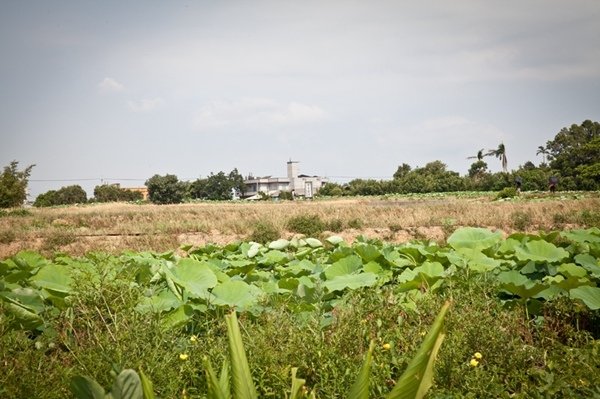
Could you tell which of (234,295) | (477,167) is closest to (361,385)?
(234,295)

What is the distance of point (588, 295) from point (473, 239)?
1.29 m

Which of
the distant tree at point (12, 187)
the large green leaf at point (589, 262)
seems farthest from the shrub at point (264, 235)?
the distant tree at point (12, 187)

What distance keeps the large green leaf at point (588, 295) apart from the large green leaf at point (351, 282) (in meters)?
1.29

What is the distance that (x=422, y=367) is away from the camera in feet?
3.60

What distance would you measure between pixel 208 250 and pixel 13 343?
9.27ft

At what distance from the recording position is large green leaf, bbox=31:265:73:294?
2.90 meters

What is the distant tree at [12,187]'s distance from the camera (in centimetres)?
2859

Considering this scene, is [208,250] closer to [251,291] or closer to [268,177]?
[251,291]

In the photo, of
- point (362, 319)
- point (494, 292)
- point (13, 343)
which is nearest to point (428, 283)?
point (494, 292)

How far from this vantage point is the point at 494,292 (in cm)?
307

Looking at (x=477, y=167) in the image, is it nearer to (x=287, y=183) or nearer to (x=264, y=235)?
(x=287, y=183)

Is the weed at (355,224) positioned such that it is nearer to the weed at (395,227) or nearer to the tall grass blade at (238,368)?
the weed at (395,227)

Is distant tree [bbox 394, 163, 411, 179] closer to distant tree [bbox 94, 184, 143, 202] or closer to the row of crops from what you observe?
distant tree [bbox 94, 184, 143, 202]

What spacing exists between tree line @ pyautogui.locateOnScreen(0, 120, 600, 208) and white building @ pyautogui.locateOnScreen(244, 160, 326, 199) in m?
14.6
